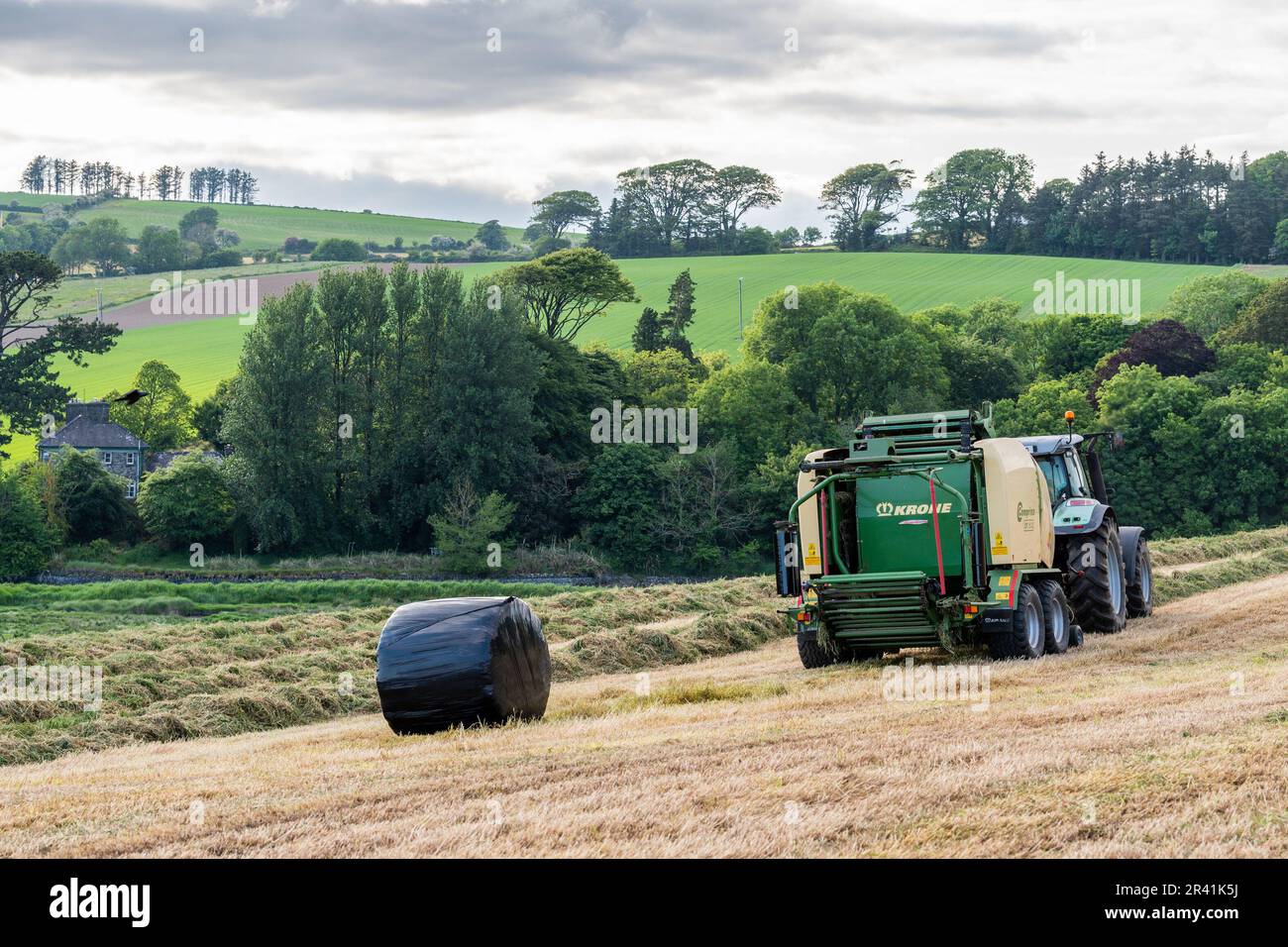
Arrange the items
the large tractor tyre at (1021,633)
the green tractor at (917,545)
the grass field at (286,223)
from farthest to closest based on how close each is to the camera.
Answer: the grass field at (286,223), the large tractor tyre at (1021,633), the green tractor at (917,545)

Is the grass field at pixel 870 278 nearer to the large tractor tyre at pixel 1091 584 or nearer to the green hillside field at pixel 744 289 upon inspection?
the green hillside field at pixel 744 289

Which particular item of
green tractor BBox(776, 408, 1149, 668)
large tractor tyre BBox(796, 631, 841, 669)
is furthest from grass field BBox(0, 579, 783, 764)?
green tractor BBox(776, 408, 1149, 668)

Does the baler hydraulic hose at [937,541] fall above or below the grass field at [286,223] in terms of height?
below

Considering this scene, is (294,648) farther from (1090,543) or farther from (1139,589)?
(1139,589)

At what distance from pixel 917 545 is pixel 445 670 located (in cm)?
631

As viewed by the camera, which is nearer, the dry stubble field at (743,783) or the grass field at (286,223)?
the dry stubble field at (743,783)

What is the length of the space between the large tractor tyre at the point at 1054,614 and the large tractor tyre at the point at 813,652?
A: 2.71m

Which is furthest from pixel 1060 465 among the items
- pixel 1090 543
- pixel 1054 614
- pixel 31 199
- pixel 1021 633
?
pixel 31 199

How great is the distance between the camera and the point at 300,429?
58.5 metres

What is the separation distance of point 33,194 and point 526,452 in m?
128

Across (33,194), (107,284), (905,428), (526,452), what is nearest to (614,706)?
(905,428)

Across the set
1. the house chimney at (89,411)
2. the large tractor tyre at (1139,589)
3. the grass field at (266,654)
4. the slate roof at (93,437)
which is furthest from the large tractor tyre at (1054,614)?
the house chimney at (89,411)

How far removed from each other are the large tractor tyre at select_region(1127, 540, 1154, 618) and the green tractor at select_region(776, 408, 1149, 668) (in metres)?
4.89

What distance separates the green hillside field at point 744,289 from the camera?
94938 millimetres
